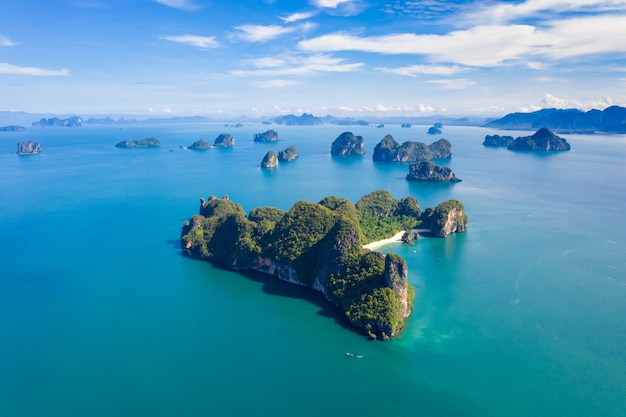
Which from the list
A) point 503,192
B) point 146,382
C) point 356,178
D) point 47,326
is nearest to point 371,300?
point 146,382

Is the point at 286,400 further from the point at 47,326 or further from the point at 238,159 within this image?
the point at 238,159

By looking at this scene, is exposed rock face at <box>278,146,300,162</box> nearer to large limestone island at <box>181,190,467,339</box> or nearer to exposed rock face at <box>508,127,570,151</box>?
large limestone island at <box>181,190,467,339</box>

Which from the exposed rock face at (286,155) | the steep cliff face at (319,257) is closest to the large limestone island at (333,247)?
the steep cliff face at (319,257)

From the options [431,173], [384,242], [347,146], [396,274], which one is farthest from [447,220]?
[347,146]

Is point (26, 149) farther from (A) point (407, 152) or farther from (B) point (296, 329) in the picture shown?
(B) point (296, 329)

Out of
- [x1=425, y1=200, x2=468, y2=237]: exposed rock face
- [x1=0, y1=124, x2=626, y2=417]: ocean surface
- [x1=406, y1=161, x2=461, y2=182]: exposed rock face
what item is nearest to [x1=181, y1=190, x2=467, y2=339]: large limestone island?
[x1=425, y1=200, x2=468, y2=237]: exposed rock face

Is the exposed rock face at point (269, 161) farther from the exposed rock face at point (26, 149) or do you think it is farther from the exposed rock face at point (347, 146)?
the exposed rock face at point (26, 149)
